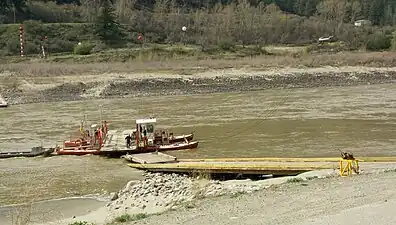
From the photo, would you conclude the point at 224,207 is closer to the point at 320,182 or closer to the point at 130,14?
the point at 320,182

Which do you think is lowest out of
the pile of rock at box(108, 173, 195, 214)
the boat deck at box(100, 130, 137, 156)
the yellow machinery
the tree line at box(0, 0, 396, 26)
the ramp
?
the ramp

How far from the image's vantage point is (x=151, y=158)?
26531mm

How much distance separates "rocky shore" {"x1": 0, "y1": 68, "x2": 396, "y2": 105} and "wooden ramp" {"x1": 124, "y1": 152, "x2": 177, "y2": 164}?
2695cm

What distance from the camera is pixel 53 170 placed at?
26.2 meters

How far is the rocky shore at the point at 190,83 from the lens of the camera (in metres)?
55.9

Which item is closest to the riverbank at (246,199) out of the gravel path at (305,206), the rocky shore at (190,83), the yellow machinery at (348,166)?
the gravel path at (305,206)

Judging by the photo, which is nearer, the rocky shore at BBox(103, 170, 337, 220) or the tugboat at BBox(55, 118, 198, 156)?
the rocky shore at BBox(103, 170, 337, 220)

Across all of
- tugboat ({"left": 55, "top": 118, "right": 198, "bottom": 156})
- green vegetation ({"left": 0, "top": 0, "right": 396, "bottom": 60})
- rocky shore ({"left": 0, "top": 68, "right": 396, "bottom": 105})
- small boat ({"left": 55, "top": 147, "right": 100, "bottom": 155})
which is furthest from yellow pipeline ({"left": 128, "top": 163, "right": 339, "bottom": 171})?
green vegetation ({"left": 0, "top": 0, "right": 396, "bottom": 60})

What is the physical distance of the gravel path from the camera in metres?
12.7

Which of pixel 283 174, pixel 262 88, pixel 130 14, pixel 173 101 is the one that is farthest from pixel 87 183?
pixel 130 14

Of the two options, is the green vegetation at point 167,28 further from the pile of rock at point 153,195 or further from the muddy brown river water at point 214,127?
the pile of rock at point 153,195

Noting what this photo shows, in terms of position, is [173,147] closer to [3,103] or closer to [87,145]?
[87,145]

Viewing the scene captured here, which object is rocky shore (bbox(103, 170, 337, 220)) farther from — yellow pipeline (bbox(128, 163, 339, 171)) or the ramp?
the ramp

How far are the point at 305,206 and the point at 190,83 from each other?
48.1 meters
